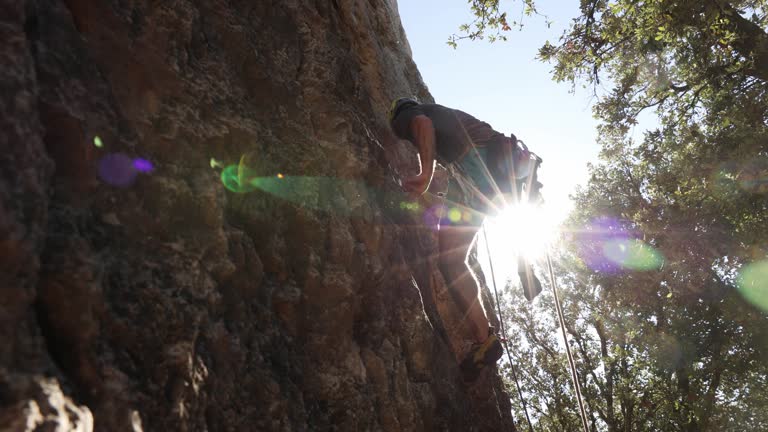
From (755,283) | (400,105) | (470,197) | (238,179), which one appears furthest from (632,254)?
(238,179)

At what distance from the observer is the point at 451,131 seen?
192 inches

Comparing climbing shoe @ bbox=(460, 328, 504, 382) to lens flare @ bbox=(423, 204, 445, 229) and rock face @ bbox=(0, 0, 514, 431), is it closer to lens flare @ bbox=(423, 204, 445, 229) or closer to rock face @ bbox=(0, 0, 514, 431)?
rock face @ bbox=(0, 0, 514, 431)

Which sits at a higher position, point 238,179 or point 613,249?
point 613,249

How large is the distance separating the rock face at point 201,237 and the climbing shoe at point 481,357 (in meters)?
0.13

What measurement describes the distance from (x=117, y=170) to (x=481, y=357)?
3.26m

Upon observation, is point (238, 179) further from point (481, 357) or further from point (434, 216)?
point (434, 216)

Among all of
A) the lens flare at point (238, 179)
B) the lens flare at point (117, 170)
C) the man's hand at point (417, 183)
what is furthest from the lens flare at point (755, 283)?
the lens flare at point (117, 170)

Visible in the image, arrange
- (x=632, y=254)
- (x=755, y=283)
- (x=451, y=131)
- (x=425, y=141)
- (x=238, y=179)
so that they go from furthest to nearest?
(x=632, y=254), (x=755, y=283), (x=451, y=131), (x=425, y=141), (x=238, y=179)

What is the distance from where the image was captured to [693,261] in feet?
42.3

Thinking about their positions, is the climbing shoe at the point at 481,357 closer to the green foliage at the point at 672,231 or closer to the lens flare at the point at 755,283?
the green foliage at the point at 672,231

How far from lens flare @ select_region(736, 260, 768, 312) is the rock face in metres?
9.11

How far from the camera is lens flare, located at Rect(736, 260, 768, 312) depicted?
10816 mm

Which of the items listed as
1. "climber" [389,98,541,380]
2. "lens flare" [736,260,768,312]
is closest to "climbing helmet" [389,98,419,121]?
"climber" [389,98,541,380]

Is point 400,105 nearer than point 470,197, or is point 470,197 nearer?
point 400,105
